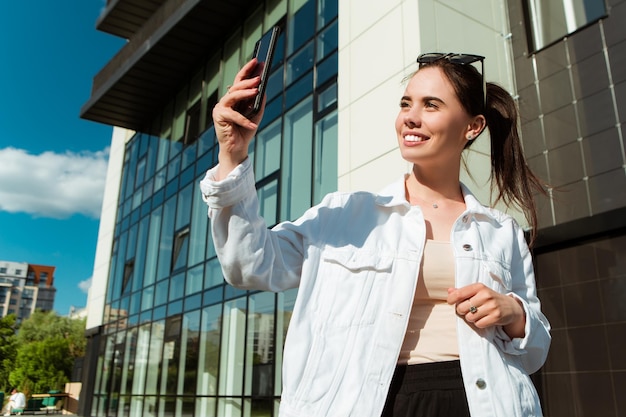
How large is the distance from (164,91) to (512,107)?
14991mm

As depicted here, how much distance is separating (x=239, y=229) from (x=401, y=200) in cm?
60

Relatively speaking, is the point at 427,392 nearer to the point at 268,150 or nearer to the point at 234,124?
the point at 234,124

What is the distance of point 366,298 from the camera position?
159 centimetres

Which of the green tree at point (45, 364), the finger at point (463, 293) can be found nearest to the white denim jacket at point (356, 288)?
the finger at point (463, 293)

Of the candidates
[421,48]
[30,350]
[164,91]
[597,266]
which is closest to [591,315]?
[597,266]

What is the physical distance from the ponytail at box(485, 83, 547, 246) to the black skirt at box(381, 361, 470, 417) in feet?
2.78

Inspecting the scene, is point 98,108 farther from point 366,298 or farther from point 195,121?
point 366,298

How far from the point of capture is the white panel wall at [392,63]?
6949 millimetres

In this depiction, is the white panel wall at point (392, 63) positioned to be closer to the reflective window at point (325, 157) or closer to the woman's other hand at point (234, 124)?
the reflective window at point (325, 157)

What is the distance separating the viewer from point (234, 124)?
145cm

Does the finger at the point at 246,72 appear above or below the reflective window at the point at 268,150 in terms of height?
below

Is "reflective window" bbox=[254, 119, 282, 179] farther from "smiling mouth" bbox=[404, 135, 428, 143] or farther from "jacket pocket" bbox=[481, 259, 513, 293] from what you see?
"jacket pocket" bbox=[481, 259, 513, 293]

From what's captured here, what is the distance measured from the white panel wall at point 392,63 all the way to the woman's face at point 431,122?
4.58 metres

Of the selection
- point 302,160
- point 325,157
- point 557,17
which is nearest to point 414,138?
point 557,17
